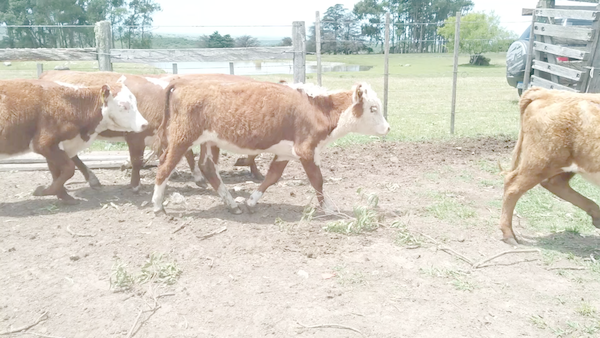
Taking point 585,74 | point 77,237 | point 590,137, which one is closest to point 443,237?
point 590,137

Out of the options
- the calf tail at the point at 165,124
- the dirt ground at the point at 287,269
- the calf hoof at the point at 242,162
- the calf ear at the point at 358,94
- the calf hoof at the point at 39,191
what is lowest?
the dirt ground at the point at 287,269

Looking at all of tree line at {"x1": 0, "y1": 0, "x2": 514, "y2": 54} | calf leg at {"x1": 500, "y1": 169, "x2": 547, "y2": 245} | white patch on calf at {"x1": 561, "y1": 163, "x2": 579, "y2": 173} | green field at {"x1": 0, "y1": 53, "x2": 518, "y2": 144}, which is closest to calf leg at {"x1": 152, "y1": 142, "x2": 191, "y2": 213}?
calf leg at {"x1": 500, "y1": 169, "x2": 547, "y2": 245}

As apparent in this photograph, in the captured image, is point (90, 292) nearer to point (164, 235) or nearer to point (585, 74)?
point (164, 235)

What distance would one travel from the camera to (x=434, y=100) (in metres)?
17.8

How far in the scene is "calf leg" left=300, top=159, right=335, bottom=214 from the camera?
6395mm

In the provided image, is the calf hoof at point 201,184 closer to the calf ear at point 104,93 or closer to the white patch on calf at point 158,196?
the white patch on calf at point 158,196

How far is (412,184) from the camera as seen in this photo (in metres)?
7.72

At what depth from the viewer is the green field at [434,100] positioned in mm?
11953

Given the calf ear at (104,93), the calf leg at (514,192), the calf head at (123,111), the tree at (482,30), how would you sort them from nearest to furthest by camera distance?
the calf leg at (514,192) < the calf ear at (104,93) < the calf head at (123,111) < the tree at (482,30)

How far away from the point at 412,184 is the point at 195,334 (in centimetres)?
461

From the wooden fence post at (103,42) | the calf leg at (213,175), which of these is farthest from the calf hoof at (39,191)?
the wooden fence post at (103,42)

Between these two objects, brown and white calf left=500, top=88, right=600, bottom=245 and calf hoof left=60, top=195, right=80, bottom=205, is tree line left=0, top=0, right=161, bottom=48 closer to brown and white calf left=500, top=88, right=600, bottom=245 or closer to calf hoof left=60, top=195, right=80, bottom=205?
calf hoof left=60, top=195, right=80, bottom=205

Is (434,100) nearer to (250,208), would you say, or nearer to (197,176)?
(197,176)

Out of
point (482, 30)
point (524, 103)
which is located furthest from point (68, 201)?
point (482, 30)
